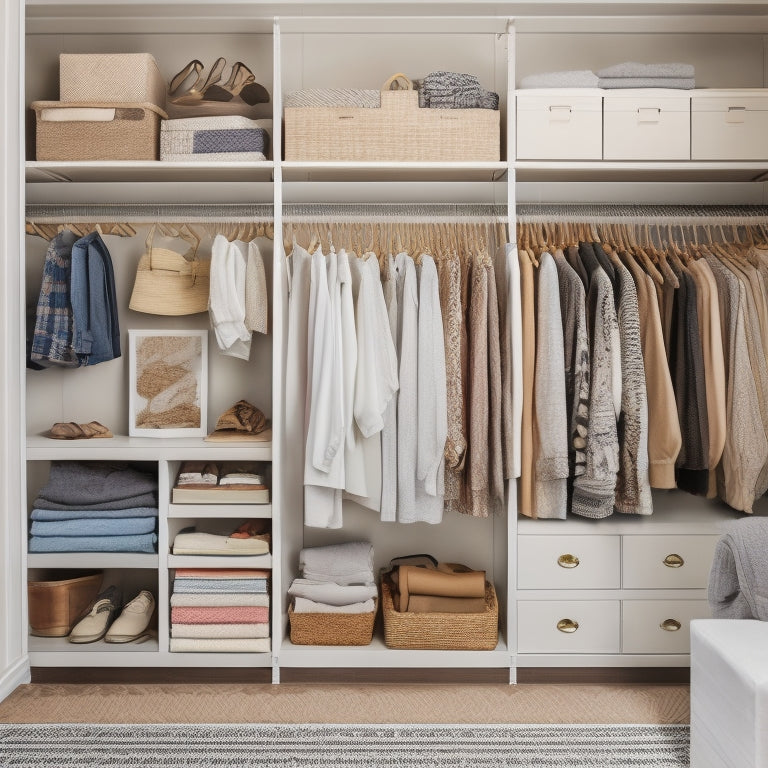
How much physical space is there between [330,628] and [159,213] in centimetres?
177

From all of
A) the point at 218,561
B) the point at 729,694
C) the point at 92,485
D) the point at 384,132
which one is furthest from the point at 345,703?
the point at 384,132

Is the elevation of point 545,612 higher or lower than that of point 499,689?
higher

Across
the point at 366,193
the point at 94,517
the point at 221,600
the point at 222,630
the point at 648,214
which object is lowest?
the point at 222,630

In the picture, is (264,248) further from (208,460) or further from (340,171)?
(208,460)

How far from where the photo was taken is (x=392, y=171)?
282 cm

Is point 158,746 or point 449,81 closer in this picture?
point 158,746

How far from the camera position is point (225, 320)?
275 cm

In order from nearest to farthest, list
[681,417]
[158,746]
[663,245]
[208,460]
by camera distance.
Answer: [158,746], [681,417], [208,460], [663,245]

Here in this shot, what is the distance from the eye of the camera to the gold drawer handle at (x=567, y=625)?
2.73 meters

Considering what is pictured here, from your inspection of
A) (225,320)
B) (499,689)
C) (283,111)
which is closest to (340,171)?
(283,111)

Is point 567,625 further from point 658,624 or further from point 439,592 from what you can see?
point 439,592

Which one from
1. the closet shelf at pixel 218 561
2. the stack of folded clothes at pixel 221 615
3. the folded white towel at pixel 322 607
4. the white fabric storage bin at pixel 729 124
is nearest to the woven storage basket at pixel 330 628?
the folded white towel at pixel 322 607

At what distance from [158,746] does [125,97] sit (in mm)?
2239

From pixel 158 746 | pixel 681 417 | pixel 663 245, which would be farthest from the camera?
pixel 663 245
